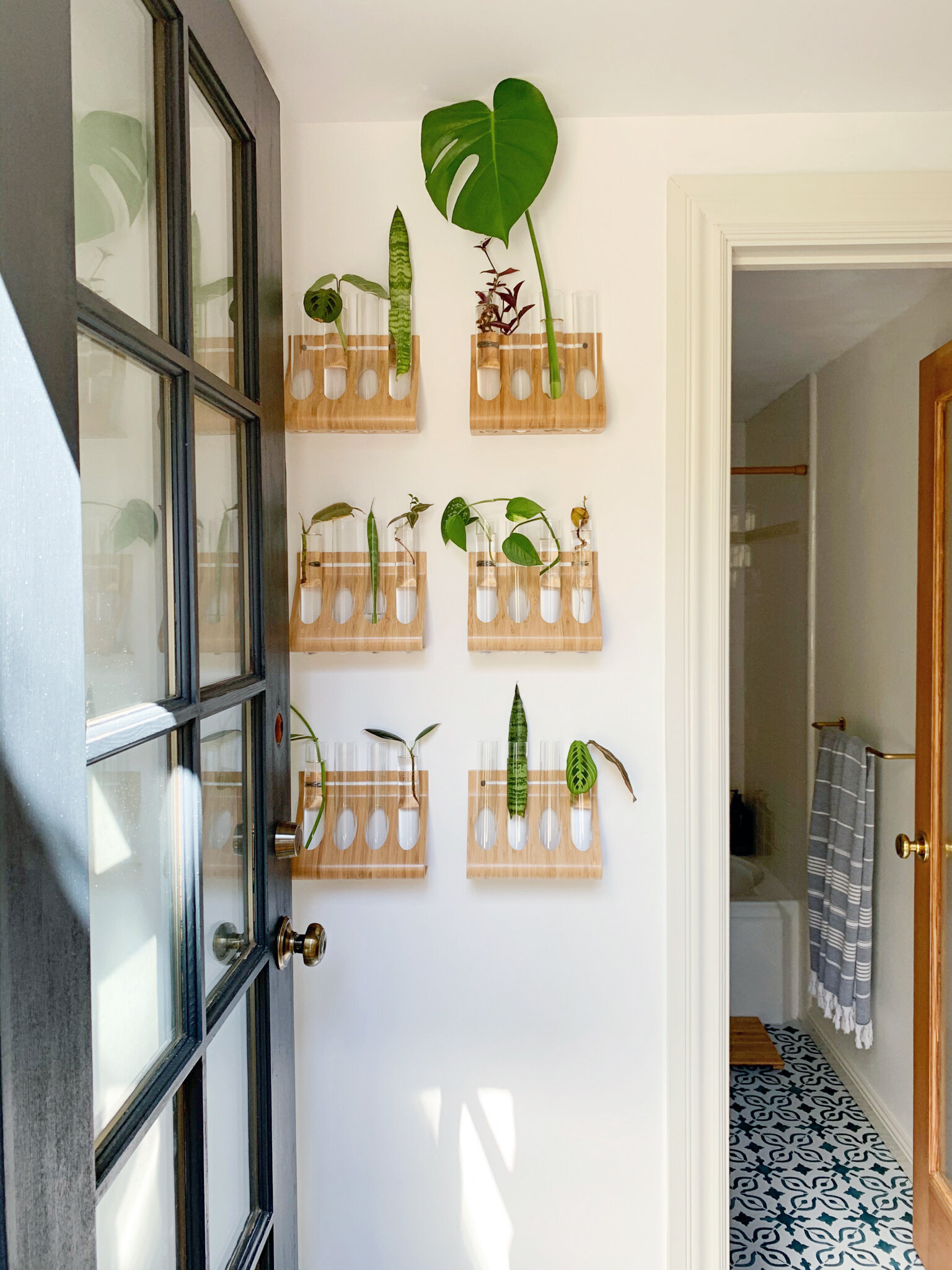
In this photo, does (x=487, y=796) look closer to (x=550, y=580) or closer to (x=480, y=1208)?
(x=550, y=580)

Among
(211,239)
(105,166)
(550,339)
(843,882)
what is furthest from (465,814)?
(843,882)

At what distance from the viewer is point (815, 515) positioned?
315 centimetres

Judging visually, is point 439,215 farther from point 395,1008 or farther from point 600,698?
point 395,1008

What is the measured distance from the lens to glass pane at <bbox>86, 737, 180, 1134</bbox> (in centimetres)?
74

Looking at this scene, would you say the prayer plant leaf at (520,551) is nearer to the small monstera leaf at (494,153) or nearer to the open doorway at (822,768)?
the small monstera leaf at (494,153)

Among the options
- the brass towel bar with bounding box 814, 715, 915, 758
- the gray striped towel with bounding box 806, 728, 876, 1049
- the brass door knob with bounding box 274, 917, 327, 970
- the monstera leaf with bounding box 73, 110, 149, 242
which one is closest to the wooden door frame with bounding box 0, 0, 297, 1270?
the monstera leaf with bounding box 73, 110, 149, 242

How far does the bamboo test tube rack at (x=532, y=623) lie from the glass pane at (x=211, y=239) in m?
0.53

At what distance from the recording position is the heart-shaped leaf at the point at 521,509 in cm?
137

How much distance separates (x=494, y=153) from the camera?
4.28ft

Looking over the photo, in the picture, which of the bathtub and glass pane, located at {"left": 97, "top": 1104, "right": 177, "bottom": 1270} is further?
the bathtub

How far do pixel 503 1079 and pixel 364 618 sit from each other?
84 cm

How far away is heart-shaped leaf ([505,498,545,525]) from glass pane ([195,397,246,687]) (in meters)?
0.43

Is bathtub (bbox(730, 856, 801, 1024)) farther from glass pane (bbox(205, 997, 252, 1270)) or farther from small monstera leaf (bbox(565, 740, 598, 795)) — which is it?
glass pane (bbox(205, 997, 252, 1270))

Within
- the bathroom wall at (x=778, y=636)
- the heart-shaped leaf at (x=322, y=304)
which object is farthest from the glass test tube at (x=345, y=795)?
the bathroom wall at (x=778, y=636)
